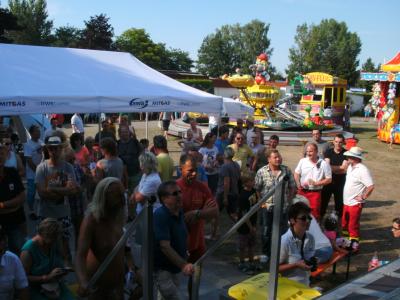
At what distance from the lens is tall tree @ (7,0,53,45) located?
222ft

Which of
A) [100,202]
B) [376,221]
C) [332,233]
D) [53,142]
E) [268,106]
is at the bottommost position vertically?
[376,221]

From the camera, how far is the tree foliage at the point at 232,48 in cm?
8650

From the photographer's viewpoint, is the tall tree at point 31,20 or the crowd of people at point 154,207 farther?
the tall tree at point 31,20

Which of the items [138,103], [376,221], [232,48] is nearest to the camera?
[138,103]

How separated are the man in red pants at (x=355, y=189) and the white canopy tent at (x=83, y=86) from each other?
2.93 metres

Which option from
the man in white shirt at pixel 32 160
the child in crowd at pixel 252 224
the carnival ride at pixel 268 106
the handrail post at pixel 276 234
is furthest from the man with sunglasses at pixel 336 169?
the carnival ride at pixel 268 106

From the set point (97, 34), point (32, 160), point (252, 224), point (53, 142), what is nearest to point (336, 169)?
point (252, 224)

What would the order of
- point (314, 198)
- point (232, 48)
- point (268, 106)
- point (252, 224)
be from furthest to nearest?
1. point (232, 48)
2. point (268, 106)
3. point (314, 198)
4. point (252, 224)

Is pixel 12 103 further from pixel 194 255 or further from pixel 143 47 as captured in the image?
pixel 143 47

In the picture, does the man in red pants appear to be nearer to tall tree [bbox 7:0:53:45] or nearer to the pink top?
the pink top

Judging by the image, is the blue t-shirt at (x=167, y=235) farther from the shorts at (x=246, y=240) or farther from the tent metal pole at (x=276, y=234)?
the shorts at (x=246, y=240)

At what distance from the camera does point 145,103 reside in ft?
24.6

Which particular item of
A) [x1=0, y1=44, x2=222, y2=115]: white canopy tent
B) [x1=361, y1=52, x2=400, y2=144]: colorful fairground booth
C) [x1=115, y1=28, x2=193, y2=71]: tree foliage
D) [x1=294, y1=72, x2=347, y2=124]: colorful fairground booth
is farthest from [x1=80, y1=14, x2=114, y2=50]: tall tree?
[x1=0, y1=44, x2=222, y2=115]: white canopy tent

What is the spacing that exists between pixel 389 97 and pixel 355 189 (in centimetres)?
1626
